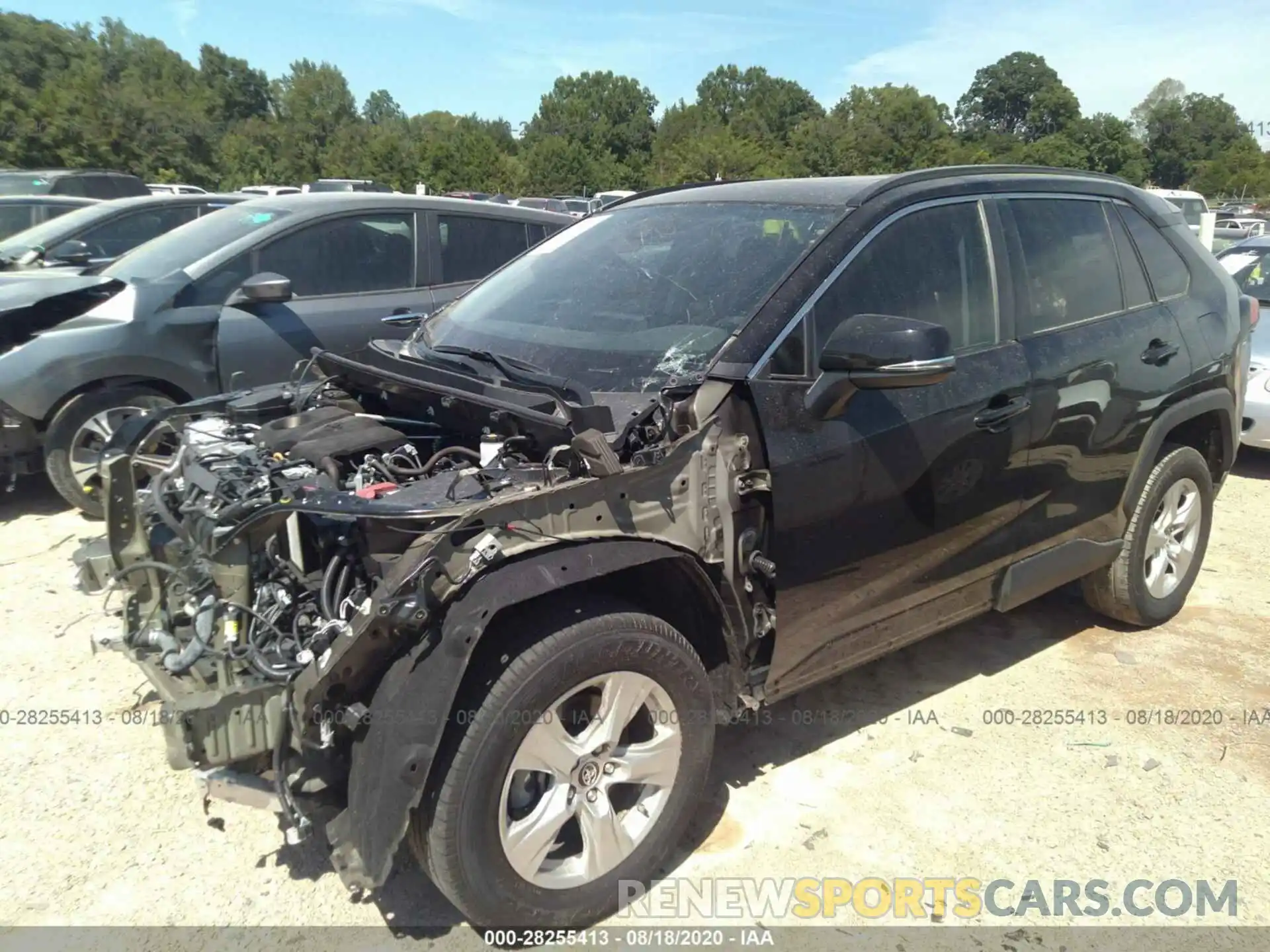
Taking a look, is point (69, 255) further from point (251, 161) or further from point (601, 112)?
point (601, 112)

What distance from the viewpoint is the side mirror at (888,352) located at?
8.17ft

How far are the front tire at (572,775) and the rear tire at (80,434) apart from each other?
12.3 ft

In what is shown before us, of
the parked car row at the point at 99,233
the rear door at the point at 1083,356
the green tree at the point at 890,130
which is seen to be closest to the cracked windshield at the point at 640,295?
the rear door at the point at 1083,356

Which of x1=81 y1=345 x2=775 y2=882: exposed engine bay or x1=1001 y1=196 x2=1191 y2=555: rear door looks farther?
x1=1001 y1=196 x2=1191 y2=555: rear door

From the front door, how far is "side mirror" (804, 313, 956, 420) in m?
0.16

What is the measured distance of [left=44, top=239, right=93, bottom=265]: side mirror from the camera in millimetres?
6855

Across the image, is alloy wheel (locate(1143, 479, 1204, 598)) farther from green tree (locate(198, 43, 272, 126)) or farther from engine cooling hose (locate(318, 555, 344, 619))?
green tree (locate(198, 43, 272, 126))

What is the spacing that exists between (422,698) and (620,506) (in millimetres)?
707

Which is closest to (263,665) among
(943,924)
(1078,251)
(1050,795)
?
(943,924)

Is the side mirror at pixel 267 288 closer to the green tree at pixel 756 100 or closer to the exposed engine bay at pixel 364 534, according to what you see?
the exposed engine bay at pixel 364 534

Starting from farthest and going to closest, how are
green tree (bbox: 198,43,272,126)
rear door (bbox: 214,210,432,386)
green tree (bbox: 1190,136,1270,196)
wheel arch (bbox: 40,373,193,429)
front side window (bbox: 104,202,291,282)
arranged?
1. green tree (bbox: 198,43,272,126)
2. green tree (bbox: 1190,136,1270,196)
3. front side window (bbox: 104,202,291,282)
4. rear door (bbox: 214,210,432,386)
5. wheel arch (bbox: 40,373,193,429)

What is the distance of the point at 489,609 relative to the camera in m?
2.20

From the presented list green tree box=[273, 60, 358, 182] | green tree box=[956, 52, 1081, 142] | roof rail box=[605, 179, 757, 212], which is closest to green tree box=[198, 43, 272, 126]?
green tree box=[273, 60, 358, 182]

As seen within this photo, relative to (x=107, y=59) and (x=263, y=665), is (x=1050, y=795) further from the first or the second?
(x=107, y=59)
